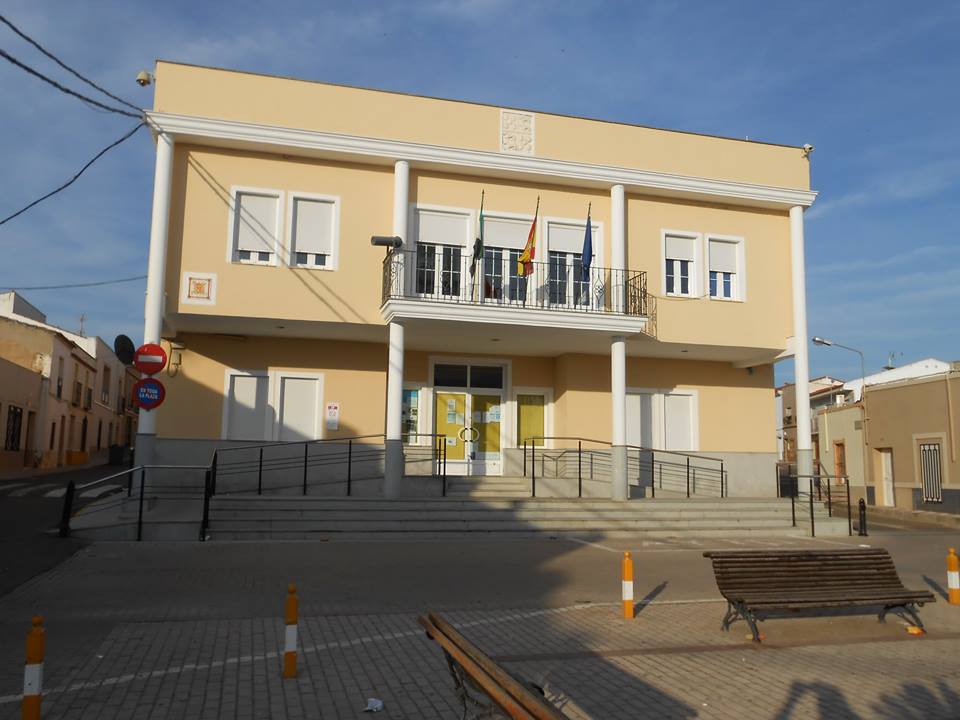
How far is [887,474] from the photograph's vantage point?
29.7m

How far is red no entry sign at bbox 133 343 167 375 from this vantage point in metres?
14.7

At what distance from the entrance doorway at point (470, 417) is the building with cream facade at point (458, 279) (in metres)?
0.06

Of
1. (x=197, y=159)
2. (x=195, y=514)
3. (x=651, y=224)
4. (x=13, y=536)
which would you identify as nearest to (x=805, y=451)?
(x=651, y=224)

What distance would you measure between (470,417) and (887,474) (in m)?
18.5

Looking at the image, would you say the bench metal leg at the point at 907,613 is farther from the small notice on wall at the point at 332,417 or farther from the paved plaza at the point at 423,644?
the small notice on wall at the point at 332,417

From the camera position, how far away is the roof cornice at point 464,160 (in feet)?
55.8

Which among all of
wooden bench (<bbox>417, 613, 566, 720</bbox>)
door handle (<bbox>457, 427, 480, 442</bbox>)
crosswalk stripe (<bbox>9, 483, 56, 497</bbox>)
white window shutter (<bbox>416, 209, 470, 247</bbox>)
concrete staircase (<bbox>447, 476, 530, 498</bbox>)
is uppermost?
white window shutter (<bbox>416, 209, 470, 247</bbox>)

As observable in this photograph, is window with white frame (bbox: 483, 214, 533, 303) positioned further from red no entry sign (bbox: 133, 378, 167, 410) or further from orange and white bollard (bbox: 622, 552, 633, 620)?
orange and white bollard (bbox: 622, 552, 633, 620)

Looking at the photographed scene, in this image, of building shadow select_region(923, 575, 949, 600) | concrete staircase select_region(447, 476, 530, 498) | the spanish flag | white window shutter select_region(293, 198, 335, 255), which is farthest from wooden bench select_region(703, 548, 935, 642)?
white window shutter select_region(293, 198, 335, 255)

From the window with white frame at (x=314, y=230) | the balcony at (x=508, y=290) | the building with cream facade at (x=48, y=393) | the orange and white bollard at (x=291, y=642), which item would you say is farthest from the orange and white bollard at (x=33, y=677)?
the building with cream facade at (x=48, y=393)

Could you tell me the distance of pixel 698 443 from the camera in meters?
21.0

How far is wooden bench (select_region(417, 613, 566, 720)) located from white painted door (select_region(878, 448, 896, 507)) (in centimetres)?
2899

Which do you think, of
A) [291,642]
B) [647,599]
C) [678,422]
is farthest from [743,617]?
[678,422]

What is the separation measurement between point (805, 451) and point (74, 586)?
1628cm
